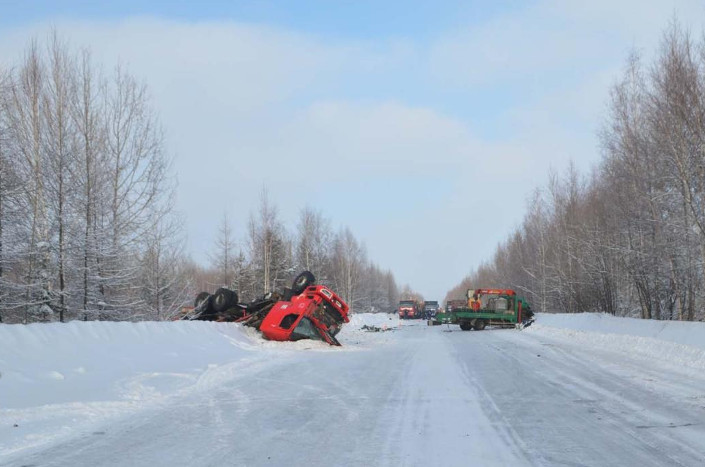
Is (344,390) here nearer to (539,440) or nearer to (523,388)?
(523,388)

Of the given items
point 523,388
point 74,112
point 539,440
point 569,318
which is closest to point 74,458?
point 539,440

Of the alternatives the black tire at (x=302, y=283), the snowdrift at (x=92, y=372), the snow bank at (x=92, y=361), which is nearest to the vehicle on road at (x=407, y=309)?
the black tire at (x=302, y=283)

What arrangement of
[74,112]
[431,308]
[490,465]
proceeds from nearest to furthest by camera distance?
1. [490,465]
2. [74,112]
3. [431,308]

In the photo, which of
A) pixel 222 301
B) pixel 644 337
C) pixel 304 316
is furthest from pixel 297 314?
pixel 644 337

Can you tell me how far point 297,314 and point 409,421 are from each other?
507 inches

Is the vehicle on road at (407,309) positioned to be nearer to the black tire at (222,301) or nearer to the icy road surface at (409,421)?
the black tire at (222,301)

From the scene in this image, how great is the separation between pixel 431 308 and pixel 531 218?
20.1 meters

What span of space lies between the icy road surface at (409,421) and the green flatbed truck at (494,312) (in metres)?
25.0

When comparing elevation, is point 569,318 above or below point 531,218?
below

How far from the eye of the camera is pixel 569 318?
30.7 meters

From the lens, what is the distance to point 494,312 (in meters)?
38.7

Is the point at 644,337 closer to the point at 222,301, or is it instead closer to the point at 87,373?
the point at 222,301

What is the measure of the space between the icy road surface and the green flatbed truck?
25.0 meters

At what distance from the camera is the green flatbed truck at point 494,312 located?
38656 mm
